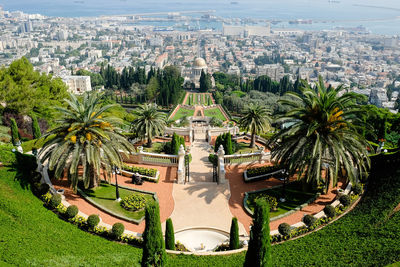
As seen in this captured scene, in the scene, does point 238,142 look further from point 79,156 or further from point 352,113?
point 79,156

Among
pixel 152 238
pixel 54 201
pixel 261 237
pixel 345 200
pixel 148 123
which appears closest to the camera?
pixel 261 237

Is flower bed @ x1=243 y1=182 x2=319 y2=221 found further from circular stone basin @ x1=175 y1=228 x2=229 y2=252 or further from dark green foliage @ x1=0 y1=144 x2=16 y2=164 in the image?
dark green foliage @ x1=0 y1=144 x2=16 y2=164

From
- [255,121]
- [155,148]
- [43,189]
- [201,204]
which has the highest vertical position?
[255,121]

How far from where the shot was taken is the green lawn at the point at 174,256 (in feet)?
47.0

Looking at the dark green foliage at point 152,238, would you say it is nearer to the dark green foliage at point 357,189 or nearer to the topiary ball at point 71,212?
the topiary ball at point 71,212

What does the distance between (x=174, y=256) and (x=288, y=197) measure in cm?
1024

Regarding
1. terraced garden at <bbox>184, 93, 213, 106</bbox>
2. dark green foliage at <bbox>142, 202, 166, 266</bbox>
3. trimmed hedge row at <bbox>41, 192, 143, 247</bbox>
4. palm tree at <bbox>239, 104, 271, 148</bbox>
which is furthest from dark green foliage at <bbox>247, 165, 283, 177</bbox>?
terraced garden at <bbox>184, 93, 213, 106</bbox>

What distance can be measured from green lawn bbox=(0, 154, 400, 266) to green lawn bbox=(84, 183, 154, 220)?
10.2 ft

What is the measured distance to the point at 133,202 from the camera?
21359 millimetres

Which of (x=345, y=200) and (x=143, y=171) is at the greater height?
(x=345, y=200)

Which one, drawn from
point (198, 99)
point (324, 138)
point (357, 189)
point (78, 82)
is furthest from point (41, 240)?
point (78, 82)

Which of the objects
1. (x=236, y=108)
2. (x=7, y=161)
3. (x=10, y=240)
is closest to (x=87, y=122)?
(x=7, y=161)

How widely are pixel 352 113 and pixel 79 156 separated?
19.0 m

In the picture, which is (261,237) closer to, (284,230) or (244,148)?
(284,230)
